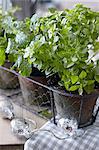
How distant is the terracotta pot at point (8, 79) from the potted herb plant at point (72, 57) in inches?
9.2

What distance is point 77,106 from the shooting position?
0.95 metres

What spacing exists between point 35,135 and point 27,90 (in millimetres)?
194

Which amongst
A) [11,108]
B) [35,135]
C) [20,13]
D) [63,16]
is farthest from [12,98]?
[20,13]

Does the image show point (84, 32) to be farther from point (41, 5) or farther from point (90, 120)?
point (41, 5)

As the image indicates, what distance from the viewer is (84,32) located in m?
0.92

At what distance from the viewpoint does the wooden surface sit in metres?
0.96

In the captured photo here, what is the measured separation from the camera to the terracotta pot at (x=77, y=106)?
94 centimetres

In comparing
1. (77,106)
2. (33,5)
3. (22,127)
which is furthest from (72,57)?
(33,5)

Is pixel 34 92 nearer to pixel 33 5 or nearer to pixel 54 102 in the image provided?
pixel 54 102

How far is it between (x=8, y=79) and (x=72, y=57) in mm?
375

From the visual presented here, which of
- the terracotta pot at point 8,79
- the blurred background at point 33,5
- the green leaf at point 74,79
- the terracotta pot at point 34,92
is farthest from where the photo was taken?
the blurred background at point 33,5

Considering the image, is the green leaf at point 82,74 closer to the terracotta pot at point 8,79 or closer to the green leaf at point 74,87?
the green leaf at point 74,87

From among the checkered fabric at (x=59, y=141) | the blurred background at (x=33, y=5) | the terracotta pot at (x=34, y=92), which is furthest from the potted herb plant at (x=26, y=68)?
the blurred background at (x=33, y=5)

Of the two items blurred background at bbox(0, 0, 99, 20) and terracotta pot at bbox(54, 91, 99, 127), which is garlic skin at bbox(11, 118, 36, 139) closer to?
terracotta pot at bbox(54, 91, 99, 127)
